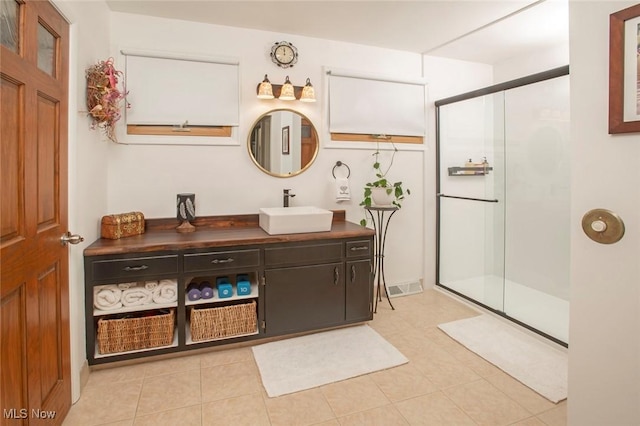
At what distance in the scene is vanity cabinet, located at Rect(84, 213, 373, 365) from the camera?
233cm

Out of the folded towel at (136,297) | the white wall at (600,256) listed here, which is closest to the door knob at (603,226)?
the white wall at (600,256)

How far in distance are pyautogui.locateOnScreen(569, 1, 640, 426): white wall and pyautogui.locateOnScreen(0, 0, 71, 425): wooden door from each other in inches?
84.9

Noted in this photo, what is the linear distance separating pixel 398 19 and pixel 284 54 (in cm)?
102

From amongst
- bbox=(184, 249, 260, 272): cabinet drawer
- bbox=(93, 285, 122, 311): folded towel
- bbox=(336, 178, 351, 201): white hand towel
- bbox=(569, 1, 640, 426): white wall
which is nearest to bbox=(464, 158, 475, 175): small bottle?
bbox=(336, 178, 351, 201): white hand towel

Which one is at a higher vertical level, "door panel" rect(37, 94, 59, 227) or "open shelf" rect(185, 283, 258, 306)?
"door panel" rect(37, 94, 59, 227)

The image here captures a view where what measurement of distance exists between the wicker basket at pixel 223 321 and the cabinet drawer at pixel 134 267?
1.25 ft

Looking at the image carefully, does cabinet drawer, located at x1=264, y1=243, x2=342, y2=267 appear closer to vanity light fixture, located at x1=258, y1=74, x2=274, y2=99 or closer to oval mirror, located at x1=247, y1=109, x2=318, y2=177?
oval mirror, located at x1=247, y1=109, x2=318, y2=177

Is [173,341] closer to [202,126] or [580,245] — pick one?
[202,126]

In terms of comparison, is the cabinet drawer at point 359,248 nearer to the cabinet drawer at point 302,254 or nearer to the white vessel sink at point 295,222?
the cabinet drawer at point 302,254

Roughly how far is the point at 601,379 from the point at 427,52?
130 inches

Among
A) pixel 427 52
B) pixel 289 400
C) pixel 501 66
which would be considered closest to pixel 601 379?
pixel 289 400

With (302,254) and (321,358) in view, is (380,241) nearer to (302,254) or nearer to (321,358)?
(302,254)

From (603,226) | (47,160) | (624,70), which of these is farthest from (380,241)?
(47,160)

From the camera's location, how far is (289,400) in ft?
6.82
